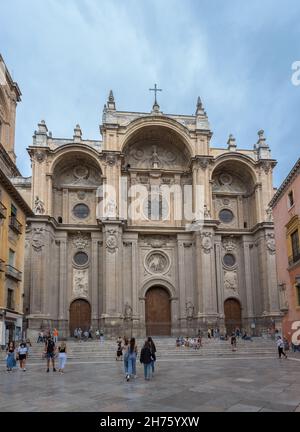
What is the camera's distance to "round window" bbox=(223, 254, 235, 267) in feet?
129

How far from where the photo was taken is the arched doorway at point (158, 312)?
121 ft

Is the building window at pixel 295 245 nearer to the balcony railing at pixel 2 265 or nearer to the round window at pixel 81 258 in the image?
the balcony railing at pixel 2 265

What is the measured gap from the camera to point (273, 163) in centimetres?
3984

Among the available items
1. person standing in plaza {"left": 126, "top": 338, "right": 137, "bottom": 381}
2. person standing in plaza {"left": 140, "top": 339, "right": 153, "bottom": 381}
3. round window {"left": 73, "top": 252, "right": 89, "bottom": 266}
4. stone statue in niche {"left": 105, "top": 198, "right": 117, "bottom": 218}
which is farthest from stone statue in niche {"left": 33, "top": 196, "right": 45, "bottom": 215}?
person standing in plaza {"left": 140, "top": 339, "right": 153, "bottom": 381}

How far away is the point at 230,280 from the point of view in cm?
3872

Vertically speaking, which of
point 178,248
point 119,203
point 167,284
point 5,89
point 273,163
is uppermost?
point 5,89

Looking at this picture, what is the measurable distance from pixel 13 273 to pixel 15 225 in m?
3.07

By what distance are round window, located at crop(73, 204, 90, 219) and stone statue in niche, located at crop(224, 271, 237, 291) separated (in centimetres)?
1363

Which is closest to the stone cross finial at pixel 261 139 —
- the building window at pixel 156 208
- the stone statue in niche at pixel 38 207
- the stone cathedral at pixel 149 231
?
the stone cathedral at pixel 149 231

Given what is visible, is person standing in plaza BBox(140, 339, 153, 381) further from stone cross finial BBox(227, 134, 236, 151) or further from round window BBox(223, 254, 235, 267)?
stone cross finial BBox(227, 134, 236, 151)

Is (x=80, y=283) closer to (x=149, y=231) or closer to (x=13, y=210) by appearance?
(x=149, y=231)
